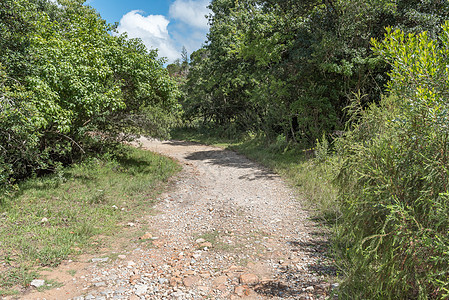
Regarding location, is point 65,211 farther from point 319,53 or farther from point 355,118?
point 319,53

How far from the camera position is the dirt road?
3.98 metres

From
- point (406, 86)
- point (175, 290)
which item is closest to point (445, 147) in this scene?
point (406, 86)

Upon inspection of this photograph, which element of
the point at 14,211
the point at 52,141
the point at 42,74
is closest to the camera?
the point at 14,211

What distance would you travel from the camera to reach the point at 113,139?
11312 millimetres

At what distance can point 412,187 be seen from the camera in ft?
8.29

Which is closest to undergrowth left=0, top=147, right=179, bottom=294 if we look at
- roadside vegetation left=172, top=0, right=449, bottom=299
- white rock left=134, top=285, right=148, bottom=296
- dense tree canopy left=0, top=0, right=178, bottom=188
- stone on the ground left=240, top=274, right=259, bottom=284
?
dense tree canopy left=0, top=0, right=178, bottom=188

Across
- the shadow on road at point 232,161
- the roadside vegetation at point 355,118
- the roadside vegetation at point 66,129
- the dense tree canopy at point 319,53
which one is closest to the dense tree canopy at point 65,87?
the roadside vegetation at point 66,129

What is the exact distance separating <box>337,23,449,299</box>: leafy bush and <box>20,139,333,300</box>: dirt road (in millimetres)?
1435

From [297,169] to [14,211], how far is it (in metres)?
8.90

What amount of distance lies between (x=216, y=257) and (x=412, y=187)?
3.42 metres

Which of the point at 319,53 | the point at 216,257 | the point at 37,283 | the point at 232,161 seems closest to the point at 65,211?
the point at 37,283

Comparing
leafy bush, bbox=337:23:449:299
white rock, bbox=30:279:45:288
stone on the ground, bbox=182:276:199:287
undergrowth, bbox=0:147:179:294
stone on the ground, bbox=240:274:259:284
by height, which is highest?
leafy bush, bbox=337:23:449:299

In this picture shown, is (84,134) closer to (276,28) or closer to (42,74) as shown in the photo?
(42,74)

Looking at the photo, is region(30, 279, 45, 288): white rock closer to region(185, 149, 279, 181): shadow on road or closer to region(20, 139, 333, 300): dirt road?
region(20, 139, 333, 300): dirt road
